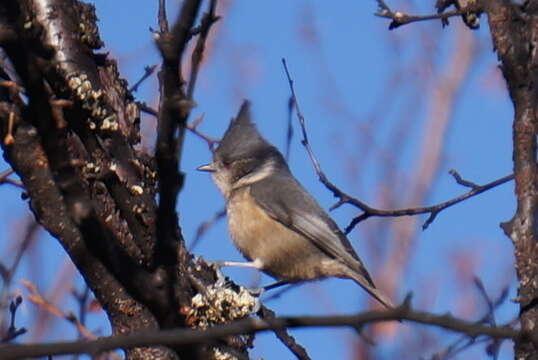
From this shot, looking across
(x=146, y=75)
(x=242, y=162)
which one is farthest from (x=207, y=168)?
(x=146, y=75)

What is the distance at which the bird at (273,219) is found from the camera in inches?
214

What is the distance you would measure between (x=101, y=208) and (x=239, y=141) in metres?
2.98

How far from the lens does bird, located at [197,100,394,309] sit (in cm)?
544

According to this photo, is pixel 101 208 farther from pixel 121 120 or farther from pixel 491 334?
pixel 491 334

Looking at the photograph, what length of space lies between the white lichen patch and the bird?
2.19 metres

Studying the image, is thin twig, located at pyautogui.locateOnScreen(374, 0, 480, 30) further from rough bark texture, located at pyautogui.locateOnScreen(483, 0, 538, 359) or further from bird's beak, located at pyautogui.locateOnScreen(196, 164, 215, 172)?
bird's beak, located at pyautogui.locateOnScreen(196, 164, 215, 172)

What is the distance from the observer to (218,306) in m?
2.75

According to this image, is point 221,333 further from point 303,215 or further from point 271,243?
point 303,215

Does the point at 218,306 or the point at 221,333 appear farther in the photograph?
the point at 218,306

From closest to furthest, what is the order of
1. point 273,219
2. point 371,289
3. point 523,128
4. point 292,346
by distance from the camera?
point 523,128 → point 292,346 → point 371,289 → point 273,219

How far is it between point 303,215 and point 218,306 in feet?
9.81

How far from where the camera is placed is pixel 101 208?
2.69 m

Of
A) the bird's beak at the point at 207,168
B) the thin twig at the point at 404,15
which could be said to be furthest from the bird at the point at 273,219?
the thin twig at the point at 404,15

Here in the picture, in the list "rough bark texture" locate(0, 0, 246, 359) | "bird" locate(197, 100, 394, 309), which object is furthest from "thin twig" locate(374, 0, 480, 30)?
"bird" locate(197, 100, 394, 309)
